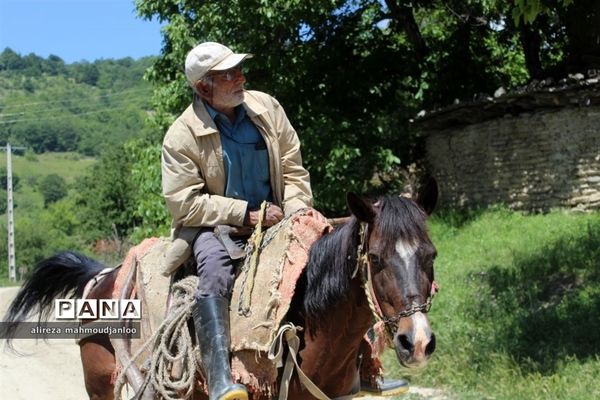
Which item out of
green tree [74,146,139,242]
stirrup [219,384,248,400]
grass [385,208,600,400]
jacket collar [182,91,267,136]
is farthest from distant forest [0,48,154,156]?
stirrup [219,384,248,400]

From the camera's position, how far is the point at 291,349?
3846mm

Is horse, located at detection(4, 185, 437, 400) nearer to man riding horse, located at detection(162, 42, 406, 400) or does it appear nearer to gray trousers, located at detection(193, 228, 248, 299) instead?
gray trousers, located at detection(193, 228, 248, 299)

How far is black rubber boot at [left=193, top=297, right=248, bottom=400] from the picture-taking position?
370cm

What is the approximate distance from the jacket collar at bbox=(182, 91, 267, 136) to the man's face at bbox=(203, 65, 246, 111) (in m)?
0.08

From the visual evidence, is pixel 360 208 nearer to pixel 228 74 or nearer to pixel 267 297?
pixel 267 297

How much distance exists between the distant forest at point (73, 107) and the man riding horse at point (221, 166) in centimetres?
7813

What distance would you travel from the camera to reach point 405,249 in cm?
346

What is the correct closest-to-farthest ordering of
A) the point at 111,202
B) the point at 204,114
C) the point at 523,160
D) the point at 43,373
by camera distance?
1. the point at 204,114
2. the point at 43,373
3. the point at 523,160
4. the point at 111,202

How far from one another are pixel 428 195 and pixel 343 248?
46 cm

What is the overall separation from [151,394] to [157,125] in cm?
1227

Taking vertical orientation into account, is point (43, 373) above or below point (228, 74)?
below

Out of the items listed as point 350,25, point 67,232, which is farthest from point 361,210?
point 67,232

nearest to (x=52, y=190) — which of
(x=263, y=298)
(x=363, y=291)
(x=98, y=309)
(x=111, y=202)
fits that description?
(x=111, y=202)

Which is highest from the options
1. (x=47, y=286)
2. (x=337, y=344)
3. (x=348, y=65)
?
(x=348, y=65)
